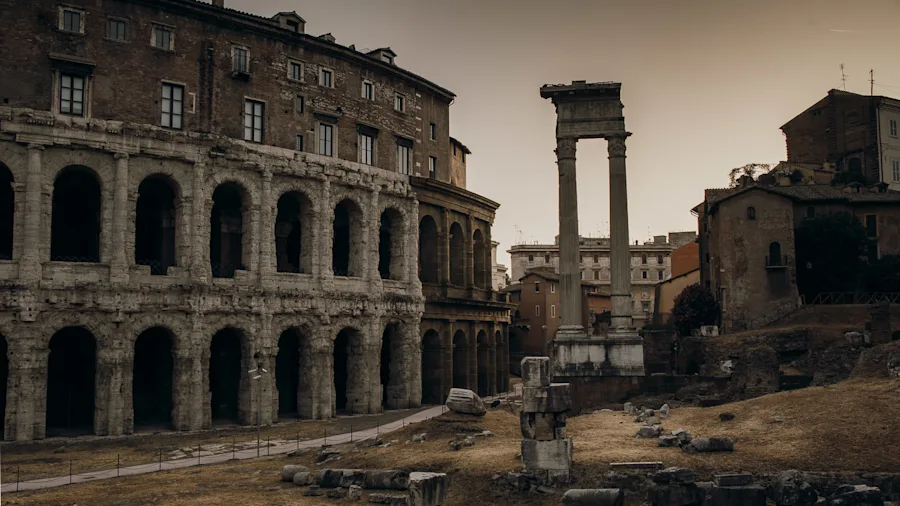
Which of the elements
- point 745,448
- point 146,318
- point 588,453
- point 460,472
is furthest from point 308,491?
point 146,318

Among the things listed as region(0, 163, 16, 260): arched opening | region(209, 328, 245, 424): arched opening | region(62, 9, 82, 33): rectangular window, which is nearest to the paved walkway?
region(209, 328, 245, 424): arched opening

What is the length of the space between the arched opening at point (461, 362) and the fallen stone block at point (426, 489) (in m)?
32.6

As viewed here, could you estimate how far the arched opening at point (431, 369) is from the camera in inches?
1971

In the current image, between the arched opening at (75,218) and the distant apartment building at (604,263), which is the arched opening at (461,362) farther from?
the distant apartment building at (604,263)

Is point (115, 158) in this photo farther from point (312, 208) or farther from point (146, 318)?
point (312, 208)

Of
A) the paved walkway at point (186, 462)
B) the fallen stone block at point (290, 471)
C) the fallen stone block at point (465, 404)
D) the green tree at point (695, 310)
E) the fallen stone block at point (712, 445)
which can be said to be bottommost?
the paved walkway at point (186, 462)

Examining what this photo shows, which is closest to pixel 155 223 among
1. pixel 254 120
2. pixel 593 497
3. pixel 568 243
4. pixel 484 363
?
pixel 254 120

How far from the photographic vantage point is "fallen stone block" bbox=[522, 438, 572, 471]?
22344 millimetres

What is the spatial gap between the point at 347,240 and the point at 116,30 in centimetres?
1670

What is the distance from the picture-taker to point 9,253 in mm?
37594

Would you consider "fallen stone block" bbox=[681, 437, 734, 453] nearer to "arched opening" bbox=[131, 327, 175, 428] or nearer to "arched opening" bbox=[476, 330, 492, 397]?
"arched opening" bbox=[131, 327, 175, 428]

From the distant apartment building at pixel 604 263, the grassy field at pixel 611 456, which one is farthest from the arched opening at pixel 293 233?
the distant apartment building at pixel 604 263

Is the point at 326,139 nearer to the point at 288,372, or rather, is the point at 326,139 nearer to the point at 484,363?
the point at 288,372

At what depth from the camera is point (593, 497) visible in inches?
797
